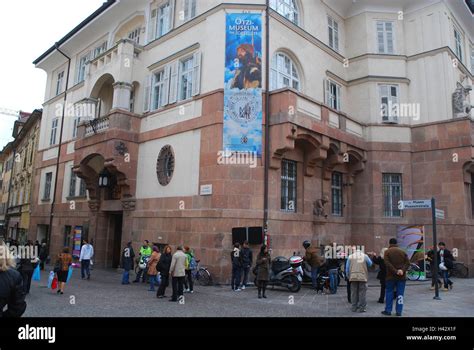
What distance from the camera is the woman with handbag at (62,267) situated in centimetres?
1227

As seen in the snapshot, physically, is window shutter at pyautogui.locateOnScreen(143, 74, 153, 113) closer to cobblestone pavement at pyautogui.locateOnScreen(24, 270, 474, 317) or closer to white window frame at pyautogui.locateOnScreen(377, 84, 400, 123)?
cobblestone pavement at pyautogui.locateOnScreen(24, 270, 474, 317)

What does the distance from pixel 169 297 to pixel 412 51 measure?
1732 cm

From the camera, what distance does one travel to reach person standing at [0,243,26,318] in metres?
4.57

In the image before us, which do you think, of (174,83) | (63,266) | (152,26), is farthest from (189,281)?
(152,26)

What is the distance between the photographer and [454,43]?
21453mm

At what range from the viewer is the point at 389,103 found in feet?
67.7

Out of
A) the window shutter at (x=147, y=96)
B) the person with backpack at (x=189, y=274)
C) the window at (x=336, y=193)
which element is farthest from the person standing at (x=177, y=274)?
the window at (x=336, y=193)

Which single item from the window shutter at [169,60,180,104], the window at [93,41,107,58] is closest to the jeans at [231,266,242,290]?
the window shutter at [169,60,180,104]

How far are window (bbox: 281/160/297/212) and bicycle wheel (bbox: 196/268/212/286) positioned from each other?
13.6 ft

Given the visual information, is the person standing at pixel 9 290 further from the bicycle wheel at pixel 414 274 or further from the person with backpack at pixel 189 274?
the bicycle wheel at pixel 414 274

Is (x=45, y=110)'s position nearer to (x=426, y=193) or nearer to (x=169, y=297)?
(x=169, y=297)

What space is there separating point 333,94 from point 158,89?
28.3ft

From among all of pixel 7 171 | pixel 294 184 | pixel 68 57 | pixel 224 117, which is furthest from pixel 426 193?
pixel 7 171

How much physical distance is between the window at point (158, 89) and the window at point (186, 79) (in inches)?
42.2
